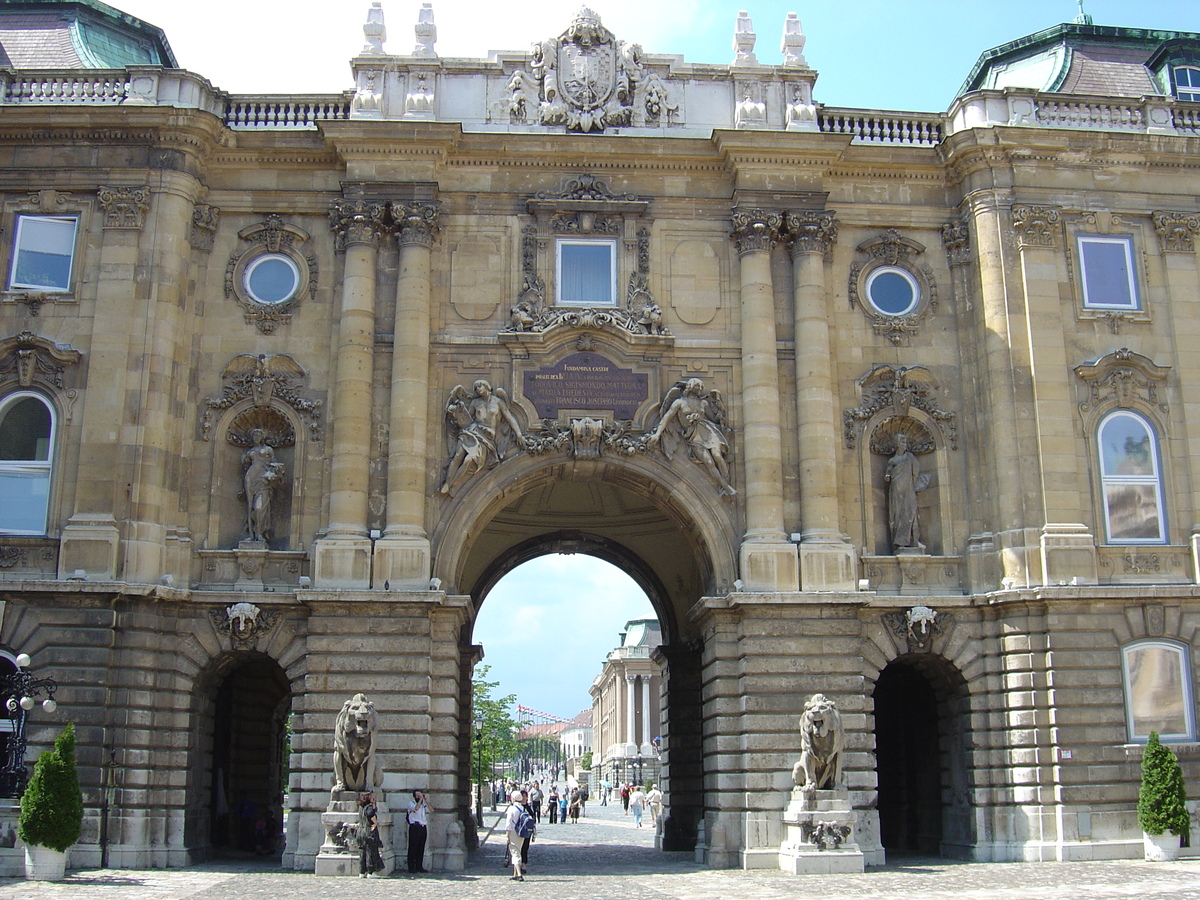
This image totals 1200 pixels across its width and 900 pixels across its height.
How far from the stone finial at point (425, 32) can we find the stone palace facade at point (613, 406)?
18 cm

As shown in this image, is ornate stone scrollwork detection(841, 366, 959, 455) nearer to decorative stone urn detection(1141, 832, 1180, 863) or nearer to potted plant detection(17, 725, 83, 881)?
decorative stone urn detection(1141, 832, 1180, 863)

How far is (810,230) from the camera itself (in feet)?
93.4

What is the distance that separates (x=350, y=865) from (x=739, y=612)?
9252 millimetres

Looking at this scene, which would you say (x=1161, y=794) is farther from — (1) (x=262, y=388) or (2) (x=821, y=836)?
(1) (x=262, y=388)

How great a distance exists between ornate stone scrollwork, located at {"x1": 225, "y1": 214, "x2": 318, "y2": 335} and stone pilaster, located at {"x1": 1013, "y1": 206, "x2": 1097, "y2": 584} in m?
16.3

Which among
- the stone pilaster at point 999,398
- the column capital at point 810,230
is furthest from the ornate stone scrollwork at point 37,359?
the stone pilaster at point 999,398

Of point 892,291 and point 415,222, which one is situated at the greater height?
point 415,222

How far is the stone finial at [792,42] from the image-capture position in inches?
1177

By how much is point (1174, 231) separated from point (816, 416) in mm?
9707

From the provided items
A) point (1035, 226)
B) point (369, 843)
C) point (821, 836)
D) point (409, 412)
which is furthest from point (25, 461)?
point (1035, 226)

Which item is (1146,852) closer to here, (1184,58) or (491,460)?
(491,460)

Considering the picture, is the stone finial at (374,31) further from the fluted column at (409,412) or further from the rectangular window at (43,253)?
the rectangular window at (43,253)

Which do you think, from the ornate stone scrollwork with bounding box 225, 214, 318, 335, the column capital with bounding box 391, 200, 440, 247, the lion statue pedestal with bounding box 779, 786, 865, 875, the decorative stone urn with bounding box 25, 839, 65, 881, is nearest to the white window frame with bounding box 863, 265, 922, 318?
the column capital with bounding box 391, 200, 440, 247

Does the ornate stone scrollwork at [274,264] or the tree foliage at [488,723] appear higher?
the ornate stone scrollwork at [274,264]
